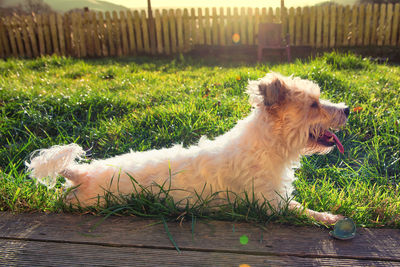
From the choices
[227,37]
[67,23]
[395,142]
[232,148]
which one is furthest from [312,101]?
[67,23]

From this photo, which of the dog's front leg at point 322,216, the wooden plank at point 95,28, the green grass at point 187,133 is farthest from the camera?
the wooden plank at point 95,28

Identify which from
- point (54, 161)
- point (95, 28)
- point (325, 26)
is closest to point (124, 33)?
point (95, 28)

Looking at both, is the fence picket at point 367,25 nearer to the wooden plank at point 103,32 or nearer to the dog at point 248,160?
the wooden plank at point 103,32

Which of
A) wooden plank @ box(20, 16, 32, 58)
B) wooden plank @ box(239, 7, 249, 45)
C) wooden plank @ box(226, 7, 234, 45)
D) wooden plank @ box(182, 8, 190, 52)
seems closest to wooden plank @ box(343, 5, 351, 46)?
wooden plank @ box(239, 7, 249, 45)

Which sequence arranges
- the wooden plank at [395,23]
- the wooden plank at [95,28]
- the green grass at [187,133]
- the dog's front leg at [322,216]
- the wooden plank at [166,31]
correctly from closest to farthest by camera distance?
1. the dog's front leg at [322,216]
2. the green grass at [187,133]
3. the wooden plank at [395,23]
4. the wooden plank at [166,31]
5. the wooden plank at [95,28]

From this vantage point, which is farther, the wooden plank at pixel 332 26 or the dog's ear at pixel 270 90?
the wooden plank at pixel 332 26

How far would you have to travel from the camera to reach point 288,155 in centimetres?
270

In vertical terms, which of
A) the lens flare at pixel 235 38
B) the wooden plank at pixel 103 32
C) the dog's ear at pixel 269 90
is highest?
the wooden plank at pixel 103 32

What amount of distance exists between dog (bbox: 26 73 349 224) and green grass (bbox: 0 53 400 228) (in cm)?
14

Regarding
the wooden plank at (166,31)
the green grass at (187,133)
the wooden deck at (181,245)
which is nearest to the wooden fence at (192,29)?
the wooden plank at (166,31)

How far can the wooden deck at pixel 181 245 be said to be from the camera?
73.0 inches

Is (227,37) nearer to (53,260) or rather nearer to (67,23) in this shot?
(67,23)

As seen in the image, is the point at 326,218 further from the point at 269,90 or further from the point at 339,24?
the point at 339,24

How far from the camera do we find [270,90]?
2.51 metres
